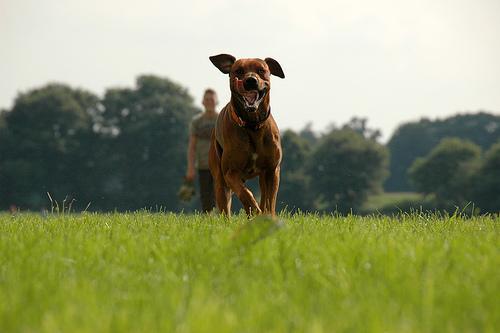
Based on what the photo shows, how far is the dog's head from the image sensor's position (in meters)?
7.76

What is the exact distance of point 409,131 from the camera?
142 meters

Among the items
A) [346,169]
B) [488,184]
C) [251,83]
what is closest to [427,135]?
[346,169]

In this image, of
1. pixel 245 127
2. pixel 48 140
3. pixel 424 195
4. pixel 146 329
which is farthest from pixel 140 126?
pixel 146 329

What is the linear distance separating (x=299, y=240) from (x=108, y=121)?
7395cm

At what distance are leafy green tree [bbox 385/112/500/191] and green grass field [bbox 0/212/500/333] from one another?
123 m

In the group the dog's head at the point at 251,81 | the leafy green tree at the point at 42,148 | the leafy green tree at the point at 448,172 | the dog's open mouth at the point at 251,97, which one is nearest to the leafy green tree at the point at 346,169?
the leafy green tree at the point at 448,172

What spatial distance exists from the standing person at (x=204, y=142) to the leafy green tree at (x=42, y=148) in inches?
2314

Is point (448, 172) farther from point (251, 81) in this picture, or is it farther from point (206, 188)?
point (251, 81)

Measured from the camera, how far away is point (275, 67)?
28.6 feet

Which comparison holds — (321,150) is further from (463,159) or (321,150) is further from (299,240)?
(299,240)

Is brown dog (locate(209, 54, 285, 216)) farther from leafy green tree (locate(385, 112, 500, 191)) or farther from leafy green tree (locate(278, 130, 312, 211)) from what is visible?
leafy green tree (locate(385, 112, 500, 191))

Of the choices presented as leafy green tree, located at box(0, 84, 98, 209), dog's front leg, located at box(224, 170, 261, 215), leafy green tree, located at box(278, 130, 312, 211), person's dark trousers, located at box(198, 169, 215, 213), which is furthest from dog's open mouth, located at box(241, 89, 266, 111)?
leafy green tree, located at box(278, 130, 312, 211)

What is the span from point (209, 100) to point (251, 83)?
477 cm

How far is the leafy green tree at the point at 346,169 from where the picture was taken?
78.9 metres
